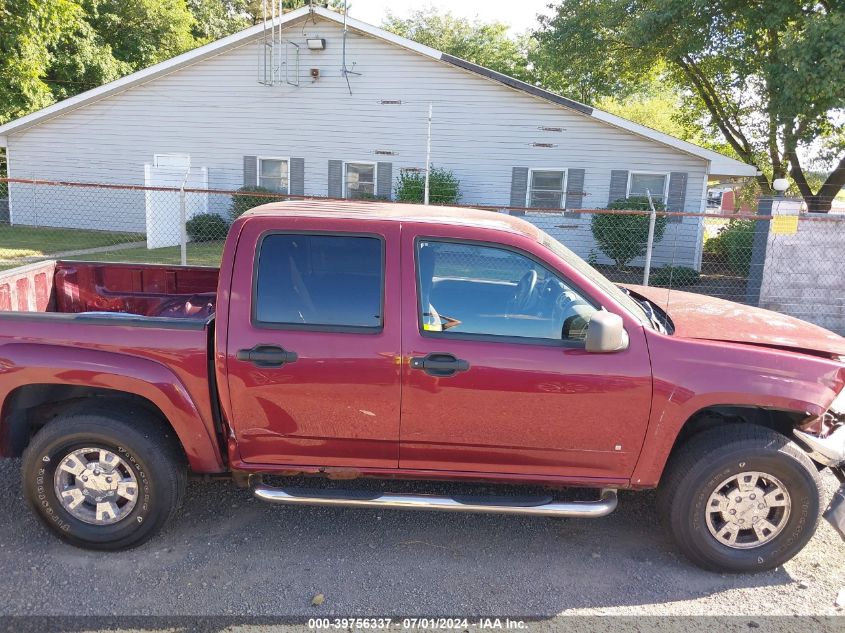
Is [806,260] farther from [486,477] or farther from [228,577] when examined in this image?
[228,577]

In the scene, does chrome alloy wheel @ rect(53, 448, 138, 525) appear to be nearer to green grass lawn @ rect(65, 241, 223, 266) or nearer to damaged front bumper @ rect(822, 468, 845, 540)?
damaged front bumper @ rect(822, 468, 845, 540)

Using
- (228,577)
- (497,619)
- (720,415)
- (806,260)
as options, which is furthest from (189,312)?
(806,260)

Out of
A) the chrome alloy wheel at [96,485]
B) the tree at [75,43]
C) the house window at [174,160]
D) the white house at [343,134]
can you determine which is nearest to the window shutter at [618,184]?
the white house at [343,134]

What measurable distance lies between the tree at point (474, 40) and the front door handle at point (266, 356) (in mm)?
34398

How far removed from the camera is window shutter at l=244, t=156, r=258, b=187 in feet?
55.1

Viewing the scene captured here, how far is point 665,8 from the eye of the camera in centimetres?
1428

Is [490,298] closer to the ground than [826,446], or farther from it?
farther from it

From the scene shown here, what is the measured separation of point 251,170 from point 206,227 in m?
1.82

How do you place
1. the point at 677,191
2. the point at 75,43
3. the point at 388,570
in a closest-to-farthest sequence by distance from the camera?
the point at 388,570 < the point at 677,191 < the point at 75,43

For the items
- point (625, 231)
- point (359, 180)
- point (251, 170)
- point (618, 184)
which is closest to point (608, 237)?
point (625, 231)

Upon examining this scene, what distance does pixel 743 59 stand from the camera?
14.8 m

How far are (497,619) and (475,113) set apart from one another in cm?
1376

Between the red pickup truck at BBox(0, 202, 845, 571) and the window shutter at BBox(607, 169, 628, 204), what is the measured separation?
11.9 meters

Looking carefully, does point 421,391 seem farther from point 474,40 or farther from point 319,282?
point 474,40
